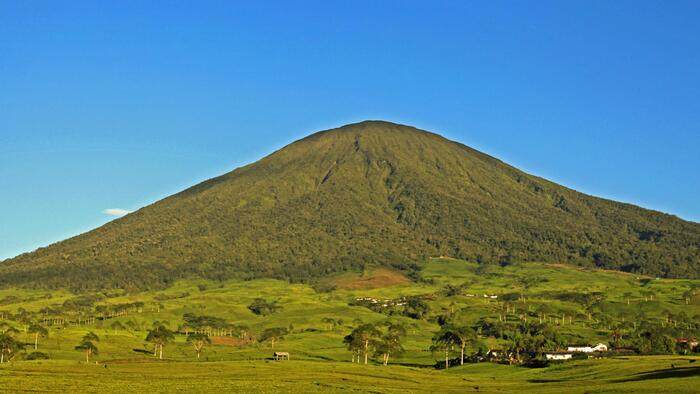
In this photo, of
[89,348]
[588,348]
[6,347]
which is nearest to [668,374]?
[588,348]

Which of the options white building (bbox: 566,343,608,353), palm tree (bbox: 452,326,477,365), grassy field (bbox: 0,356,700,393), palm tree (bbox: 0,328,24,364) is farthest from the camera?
white building (bbox: 566,343,608,353)

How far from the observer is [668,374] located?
8300 cm

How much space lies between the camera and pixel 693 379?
2997 inches

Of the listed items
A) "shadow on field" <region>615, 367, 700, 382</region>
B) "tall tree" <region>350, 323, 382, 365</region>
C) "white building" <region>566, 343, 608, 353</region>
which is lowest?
"shadow on field" <region>615, 367, 700, 382</region>

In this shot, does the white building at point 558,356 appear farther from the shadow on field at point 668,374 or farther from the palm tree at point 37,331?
the palm tree at point 37,331

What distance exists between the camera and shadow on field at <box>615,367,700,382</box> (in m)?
81.3

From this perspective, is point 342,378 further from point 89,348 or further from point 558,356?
point 89,348

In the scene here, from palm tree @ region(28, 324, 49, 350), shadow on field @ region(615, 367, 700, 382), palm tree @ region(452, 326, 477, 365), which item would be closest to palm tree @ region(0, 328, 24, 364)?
palm tree @ region(28, 324, 49, 350)

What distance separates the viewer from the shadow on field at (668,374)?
81312mm

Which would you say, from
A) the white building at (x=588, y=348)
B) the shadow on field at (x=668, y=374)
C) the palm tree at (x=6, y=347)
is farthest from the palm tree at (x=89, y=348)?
the shadow on field at (x=668, y=374)

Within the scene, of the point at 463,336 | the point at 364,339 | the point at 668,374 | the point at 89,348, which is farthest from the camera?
the point at 89,348

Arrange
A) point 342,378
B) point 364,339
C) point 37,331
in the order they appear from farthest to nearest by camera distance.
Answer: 1. point 37,331
2. point 364,339
3. point 342,378

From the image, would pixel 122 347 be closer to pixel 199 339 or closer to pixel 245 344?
pixel 199 339

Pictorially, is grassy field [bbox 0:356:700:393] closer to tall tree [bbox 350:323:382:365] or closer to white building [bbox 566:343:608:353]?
tall tree [bbox 350:323:382:365]
